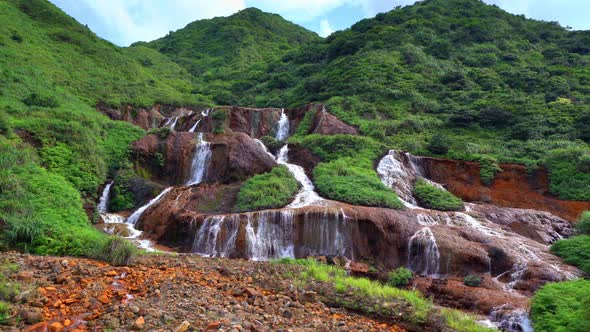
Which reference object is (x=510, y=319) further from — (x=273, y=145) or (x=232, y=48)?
(x=232, y=48)

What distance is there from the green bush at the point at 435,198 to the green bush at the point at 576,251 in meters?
5.47

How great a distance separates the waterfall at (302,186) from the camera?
20677mm

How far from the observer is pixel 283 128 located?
37188 millimetres

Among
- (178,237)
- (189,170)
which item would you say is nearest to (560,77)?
(189,170)

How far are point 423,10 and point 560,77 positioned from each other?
86.4 ft

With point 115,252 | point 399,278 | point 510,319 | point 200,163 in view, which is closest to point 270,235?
point 399,278

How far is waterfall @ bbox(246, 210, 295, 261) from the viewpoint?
57.2 feet

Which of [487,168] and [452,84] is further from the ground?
[452,84]

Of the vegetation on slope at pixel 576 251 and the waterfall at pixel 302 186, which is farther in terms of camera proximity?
the waterfall at pixel 302 186

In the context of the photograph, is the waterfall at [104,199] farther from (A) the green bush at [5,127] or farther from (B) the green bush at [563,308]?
(B) the green bush at [563,308]

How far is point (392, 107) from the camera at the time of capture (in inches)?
1510

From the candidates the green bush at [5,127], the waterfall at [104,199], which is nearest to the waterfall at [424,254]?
the waterfall at [104,199]

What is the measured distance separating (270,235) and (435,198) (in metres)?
10.6

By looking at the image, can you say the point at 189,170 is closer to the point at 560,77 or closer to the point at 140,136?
the point at 140,136
